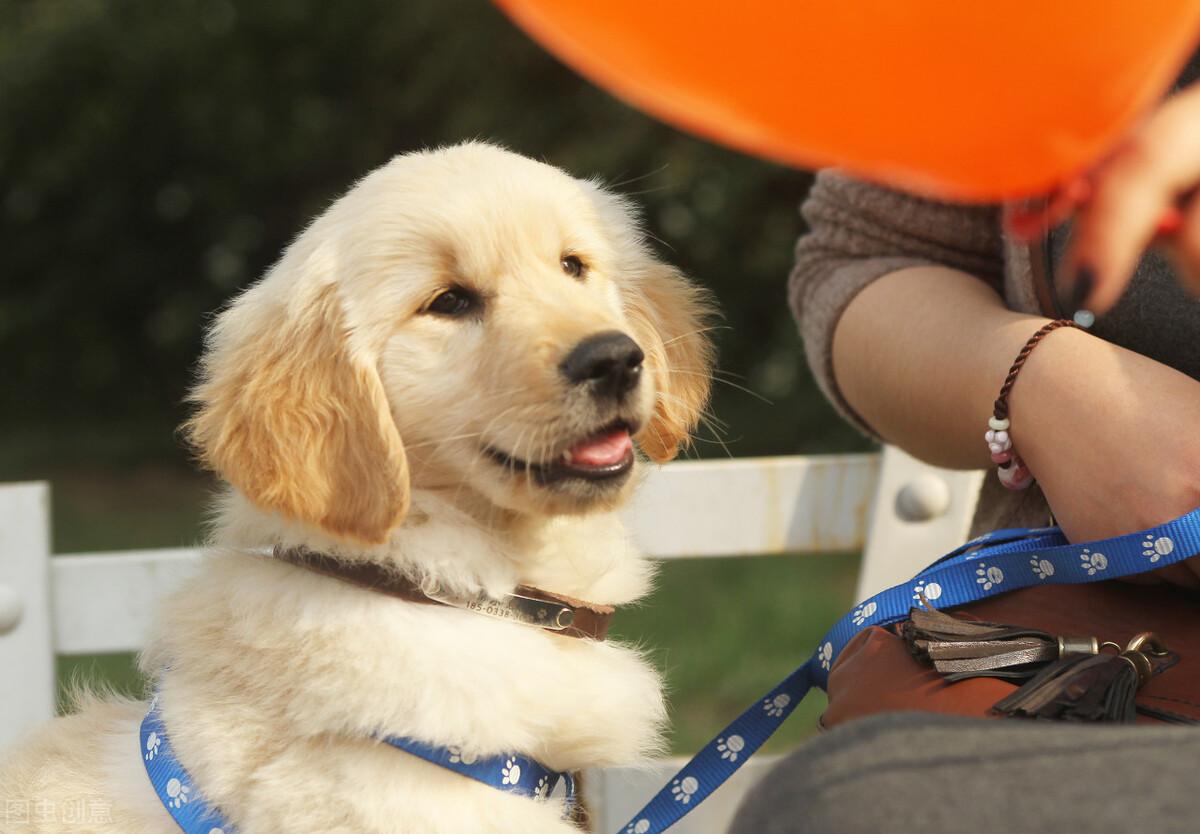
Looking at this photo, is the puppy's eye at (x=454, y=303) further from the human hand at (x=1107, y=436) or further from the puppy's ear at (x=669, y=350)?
the human hand at (x=1107, y=436)

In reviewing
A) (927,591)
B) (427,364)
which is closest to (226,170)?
(427,364)

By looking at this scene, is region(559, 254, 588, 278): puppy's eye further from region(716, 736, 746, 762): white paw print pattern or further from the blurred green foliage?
the blurred green foliage

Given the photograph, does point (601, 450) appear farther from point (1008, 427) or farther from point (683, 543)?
point (683, 543)

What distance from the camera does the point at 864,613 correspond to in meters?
1.52

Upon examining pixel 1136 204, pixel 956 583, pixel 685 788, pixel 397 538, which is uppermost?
pixel 1136 204

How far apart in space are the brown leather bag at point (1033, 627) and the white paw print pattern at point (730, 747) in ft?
0.66

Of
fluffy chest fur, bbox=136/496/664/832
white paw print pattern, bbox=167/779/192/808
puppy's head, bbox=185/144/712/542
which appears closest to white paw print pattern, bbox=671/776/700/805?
fluffy chest fur, bbox=136/496/664/832

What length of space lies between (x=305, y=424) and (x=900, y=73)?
3.42 feet

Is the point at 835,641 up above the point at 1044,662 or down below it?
below

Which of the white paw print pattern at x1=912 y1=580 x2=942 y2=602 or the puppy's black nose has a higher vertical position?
the puppy's black nose

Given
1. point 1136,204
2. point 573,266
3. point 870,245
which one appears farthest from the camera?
point 870,245

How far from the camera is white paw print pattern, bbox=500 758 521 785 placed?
1573 mm

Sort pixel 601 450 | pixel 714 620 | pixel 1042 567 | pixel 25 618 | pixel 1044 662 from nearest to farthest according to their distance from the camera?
1. pixel 1044 662
2. pixel 1042 567
3. pixel 601 450
4. pixel 25 618
5. pixel 714 620

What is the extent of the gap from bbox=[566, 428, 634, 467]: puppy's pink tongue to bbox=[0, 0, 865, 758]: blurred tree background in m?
4.69
